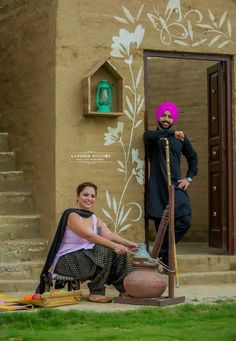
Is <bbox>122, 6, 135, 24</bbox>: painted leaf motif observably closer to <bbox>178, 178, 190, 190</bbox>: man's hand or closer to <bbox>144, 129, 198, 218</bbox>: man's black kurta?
<bbox>144, 129, 198, 218</bbox>: man's black kurta

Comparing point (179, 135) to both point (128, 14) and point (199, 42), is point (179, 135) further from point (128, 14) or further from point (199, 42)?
point (128, 14)

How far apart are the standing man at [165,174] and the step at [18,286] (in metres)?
1.51

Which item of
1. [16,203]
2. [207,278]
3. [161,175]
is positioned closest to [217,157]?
[161,175]

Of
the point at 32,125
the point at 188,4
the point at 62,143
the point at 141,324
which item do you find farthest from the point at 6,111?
the point at 141,324

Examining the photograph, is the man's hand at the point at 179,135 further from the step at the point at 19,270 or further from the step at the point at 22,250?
the step at the point at 19,270

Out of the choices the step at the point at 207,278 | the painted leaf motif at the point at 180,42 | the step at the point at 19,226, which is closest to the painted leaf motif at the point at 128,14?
the painted leaf motif at the point at 180,42

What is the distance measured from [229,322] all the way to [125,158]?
10.8 feet

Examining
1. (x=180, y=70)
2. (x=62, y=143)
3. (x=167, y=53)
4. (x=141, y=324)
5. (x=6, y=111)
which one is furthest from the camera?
(x=180, y=70)

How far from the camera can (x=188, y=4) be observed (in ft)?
30.8

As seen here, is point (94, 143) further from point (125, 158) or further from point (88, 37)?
point (88, 37)

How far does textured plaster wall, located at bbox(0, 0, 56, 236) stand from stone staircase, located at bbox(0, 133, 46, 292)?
0.37 ft

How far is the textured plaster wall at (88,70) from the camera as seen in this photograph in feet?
28.7

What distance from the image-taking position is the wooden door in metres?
9.53

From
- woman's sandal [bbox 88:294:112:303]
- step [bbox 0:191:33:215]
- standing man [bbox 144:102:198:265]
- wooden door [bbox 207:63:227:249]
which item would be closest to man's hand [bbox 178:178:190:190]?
standing man [bbox 144:102:198:265]
